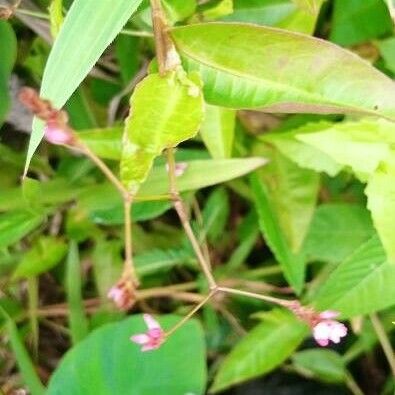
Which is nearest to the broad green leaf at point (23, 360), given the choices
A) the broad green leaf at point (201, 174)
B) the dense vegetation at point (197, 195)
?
the dense vegetation at point (197, 195)

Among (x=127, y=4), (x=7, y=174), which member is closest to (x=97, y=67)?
(x=7, y=174)

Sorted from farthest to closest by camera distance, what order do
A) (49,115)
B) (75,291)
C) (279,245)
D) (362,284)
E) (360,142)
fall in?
(75,291) < (279,245) < (362,284) < (360,142) < (49,115)

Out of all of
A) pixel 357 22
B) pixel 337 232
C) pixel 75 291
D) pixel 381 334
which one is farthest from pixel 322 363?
pixel 357 22

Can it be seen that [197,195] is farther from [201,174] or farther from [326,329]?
[326,329]

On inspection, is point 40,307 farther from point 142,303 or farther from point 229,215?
point 229,215

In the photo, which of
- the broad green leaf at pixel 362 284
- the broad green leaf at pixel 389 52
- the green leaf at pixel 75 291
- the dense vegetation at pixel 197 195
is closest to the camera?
the dense vegetation at pixel 197 195

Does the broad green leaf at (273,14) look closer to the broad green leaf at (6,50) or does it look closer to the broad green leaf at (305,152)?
the broad green leaf at (305,152)

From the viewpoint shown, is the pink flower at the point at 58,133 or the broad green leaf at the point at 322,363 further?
the broad green leaf at the point at 322,363
